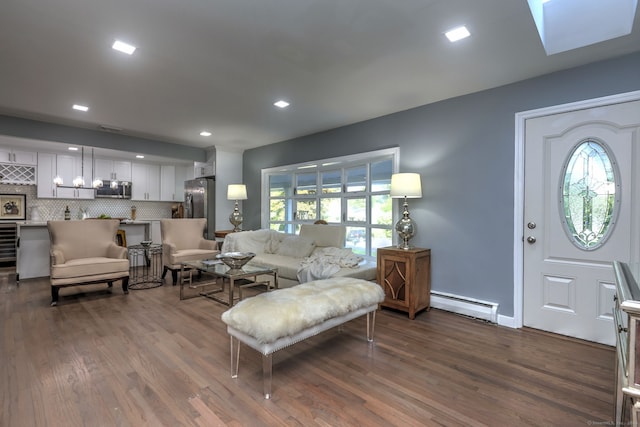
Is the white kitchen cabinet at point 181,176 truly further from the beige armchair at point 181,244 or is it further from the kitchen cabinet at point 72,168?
the beige armchair at point 181,244

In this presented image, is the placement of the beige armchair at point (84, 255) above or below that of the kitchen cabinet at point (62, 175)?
below

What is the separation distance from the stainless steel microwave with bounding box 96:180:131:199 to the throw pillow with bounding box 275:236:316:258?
4.81 meters

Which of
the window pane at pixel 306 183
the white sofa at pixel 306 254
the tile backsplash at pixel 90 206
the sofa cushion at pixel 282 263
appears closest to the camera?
the white sofa at pixel 306 254

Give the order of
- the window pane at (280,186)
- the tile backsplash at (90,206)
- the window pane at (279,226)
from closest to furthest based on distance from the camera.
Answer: the window pane at (280,186)
the window pane at (279,226)
the tile backsplash at (90,206)

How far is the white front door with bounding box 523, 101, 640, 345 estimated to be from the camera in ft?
Result: 8.45

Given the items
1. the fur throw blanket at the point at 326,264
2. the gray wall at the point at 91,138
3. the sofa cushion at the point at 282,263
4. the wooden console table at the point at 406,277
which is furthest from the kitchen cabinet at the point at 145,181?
the wooden console table at the point at 406,277

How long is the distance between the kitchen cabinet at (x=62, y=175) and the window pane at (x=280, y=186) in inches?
167

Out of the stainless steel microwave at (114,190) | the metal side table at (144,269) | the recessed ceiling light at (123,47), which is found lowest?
the metal side table at (144,269)

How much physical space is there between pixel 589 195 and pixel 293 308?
9.07 feet

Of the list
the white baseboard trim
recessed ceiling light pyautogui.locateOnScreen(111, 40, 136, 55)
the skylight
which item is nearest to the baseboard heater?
the white baseboard trim

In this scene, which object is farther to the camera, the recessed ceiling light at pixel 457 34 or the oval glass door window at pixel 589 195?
the oval glass door window at pixel 589 195

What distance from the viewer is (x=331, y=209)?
5160 mm

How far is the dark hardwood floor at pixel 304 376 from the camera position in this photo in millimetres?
1718

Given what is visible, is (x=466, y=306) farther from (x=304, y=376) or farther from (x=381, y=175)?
(x=304, y=376)
